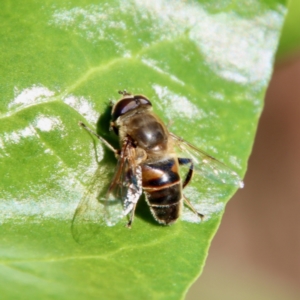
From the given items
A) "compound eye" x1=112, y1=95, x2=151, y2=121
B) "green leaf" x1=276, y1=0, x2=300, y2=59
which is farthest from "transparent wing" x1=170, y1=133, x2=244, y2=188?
"green leaf" x1=276, y1=0, x2=300, y2=59

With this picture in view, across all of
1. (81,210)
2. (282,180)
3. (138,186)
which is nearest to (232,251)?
(282,180)

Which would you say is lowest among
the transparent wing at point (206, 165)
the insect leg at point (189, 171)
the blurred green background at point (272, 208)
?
the blurred green background at point (272, 208)

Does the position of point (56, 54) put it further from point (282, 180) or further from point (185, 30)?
point (282, 180)

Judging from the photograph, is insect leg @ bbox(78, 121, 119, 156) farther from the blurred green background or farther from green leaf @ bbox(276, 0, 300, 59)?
the blurred green background

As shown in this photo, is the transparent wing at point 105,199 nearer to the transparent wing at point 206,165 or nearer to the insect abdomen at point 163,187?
the insect abdomen at point 163,187

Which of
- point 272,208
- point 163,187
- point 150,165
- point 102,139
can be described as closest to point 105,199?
point 102,139

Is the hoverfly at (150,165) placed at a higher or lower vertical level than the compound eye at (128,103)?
lower

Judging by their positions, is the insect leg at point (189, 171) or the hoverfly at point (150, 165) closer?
the hoverfly at point (150, 165)

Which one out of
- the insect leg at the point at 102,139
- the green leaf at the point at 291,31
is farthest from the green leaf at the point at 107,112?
the green leaf at the point at 291,31

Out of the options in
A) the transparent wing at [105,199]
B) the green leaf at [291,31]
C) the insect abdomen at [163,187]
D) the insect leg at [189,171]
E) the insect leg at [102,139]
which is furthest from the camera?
the green leaf at [291,31]
